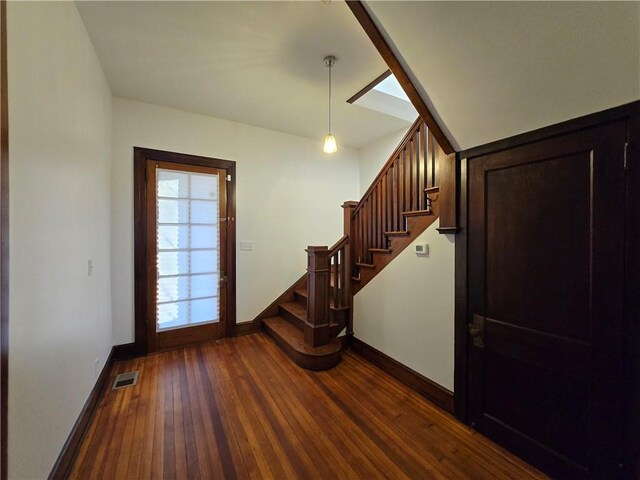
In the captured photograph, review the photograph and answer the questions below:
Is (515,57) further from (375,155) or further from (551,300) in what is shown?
(375,155)

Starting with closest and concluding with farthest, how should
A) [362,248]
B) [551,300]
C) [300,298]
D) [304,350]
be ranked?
[551,300]
[304,350]
[362,248]
[300,298]

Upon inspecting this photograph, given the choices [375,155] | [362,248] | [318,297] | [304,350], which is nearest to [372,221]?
[362,248]

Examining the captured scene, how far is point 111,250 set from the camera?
2797mm

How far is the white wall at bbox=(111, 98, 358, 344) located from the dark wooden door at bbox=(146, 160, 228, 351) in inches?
8.0

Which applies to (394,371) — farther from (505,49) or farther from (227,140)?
(227,140)

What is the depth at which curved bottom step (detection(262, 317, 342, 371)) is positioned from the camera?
2629 millimetres

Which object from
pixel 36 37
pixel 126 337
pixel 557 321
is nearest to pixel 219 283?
pixel 126 337

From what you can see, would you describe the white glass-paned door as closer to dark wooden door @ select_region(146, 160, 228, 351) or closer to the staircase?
dark wooden door @ select_region(146, 160, 228, 351)

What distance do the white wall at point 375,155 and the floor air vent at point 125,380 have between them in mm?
3970

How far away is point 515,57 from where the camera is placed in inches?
50.6

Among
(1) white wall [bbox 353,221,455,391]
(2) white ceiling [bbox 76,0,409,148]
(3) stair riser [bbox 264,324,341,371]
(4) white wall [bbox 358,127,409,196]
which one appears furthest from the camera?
(4) white wall [bbox 358,127,409,196]

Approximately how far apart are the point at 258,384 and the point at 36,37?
268cm

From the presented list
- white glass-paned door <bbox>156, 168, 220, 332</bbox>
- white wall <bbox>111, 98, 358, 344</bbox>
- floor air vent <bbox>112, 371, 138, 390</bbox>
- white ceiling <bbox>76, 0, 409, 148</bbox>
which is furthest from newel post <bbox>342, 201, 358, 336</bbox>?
floor air vent <bbox>112, 371, 138, 390</bbox>

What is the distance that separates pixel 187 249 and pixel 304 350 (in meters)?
1.85
